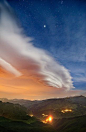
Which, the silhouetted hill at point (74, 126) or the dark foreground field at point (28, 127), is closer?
the dark foreground field at point (28, 127)

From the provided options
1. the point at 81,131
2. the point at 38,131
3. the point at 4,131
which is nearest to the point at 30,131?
the point at 38,131

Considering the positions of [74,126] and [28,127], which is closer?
[28,127]

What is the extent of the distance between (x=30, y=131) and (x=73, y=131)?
29.4m

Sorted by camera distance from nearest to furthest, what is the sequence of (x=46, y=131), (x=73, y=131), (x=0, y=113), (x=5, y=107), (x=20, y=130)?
(x=20, y=130) → (x=46, y=131) → (x=73, y=131) → (x=0, y=113) → (x=5, y=107)

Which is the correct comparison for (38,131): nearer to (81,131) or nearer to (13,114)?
(81,131)

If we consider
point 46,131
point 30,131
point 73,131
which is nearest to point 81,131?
point 73,131

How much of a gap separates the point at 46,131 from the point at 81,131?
20.0 m

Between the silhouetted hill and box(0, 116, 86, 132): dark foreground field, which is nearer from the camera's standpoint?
box(0, 116, 86, 132): dark foreground field

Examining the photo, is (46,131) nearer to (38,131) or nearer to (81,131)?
(38,131)

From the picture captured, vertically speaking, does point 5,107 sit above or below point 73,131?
above

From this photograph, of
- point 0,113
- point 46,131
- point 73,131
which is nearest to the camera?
point 46,131

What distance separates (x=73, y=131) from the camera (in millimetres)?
68750

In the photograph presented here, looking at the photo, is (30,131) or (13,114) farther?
(13,114)

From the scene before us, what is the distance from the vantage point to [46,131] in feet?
202
